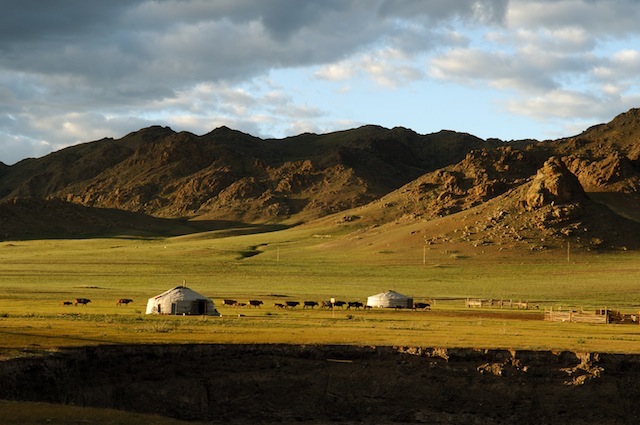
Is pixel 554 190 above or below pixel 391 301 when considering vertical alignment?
above

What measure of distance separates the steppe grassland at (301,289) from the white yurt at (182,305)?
1.42 metres

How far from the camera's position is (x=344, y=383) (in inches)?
1409

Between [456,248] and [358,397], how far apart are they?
11191 cm

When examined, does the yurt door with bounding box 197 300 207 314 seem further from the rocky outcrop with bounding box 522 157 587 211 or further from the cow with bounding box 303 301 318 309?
the rocky outcrop with bounding box 522 157 587 211

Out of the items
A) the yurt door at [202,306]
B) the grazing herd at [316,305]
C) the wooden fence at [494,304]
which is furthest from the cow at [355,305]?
the yurt door at [202,306]

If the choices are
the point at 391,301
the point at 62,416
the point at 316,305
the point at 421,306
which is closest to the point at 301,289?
the point at 391,301

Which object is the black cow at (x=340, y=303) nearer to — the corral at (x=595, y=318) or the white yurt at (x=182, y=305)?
the white yurt at (x=182, y=305)

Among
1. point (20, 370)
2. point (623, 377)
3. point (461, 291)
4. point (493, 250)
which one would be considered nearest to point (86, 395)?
point (20, 370)

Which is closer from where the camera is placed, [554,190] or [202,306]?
[202,306]

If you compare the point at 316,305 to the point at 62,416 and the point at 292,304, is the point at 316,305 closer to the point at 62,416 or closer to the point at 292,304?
the point at 292,304

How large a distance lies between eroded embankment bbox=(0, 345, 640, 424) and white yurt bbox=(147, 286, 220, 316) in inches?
1026

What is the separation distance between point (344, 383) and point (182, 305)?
30.3m

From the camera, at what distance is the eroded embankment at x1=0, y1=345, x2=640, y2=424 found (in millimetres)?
33969

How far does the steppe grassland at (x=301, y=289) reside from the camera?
1748 inches
